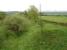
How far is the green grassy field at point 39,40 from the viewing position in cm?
714

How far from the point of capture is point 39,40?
739 centimetres

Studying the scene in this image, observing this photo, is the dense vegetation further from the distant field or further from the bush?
the distant field

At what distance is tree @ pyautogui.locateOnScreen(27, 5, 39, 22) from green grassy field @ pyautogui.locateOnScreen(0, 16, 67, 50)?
1.26ft

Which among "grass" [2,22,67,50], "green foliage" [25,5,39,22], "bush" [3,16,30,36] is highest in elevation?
"green foliage" [25,5,39,22]

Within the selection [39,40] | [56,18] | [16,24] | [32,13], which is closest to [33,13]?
[32,13]

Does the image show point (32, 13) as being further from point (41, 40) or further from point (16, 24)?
point (41, 40)

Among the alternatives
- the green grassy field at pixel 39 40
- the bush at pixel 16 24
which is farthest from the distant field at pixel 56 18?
the bush at pixel 16 24

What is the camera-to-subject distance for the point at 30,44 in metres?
7.24

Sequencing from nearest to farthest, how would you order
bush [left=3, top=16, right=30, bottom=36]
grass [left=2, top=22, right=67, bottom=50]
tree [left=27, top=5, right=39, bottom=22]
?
grass [left=2, top=22, right=67, bottom=50] < bush [left=3, top=16, right=30, bottom=36] < tree [left=27, top=5, right=39, bottom=22]

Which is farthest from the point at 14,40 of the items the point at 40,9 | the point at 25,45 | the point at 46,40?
the point at 40,9

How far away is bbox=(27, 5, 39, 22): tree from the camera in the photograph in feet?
27.7

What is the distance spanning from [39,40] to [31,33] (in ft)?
1.43

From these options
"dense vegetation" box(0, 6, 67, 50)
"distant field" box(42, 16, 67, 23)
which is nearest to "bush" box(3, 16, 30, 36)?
"dense vegetation" box(0, 6, 67, 50)

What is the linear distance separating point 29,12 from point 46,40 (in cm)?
174
